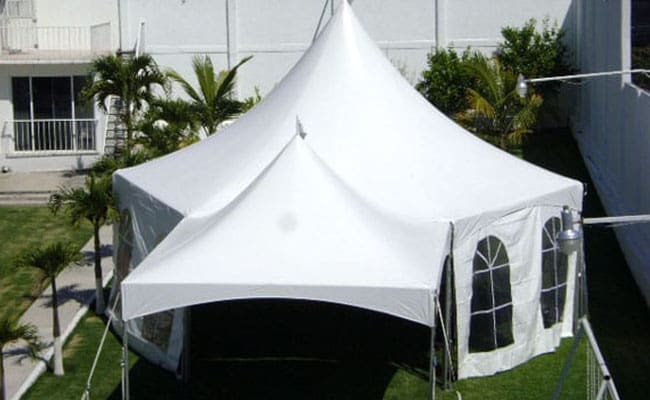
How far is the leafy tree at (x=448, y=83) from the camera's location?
94.8 feet

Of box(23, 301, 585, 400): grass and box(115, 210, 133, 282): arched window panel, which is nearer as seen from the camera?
box(23, 301, 585, 400): grass

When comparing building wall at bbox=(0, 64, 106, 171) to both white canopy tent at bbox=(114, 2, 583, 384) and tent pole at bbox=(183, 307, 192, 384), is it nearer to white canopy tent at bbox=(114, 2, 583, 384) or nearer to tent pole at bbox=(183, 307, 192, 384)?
white canopy tent at bbox=(114, 2, 583, 384)

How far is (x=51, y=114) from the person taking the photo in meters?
29.6

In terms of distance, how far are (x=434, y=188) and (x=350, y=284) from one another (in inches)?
122

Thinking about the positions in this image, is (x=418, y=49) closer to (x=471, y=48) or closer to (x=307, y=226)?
(x=471, y=48)

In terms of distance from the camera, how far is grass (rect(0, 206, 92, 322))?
59.7 feet

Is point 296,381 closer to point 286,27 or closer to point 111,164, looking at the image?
point 111,164

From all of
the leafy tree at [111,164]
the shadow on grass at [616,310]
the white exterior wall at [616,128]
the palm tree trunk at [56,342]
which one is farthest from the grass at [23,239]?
the white exterior wall at [616,128]

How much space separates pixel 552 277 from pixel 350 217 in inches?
160

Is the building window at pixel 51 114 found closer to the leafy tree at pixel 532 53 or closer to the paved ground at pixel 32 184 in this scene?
the paved ground at pixel 32 184

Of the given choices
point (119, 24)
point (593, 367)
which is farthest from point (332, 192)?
point (119, 24)

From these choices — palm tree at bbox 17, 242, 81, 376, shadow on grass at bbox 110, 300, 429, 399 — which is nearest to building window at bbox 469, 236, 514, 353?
shadow on grass at bbox 110, 300, 429, 399

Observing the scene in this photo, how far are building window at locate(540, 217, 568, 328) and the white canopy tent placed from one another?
0.09ft

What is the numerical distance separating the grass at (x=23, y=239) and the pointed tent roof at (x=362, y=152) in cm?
300
